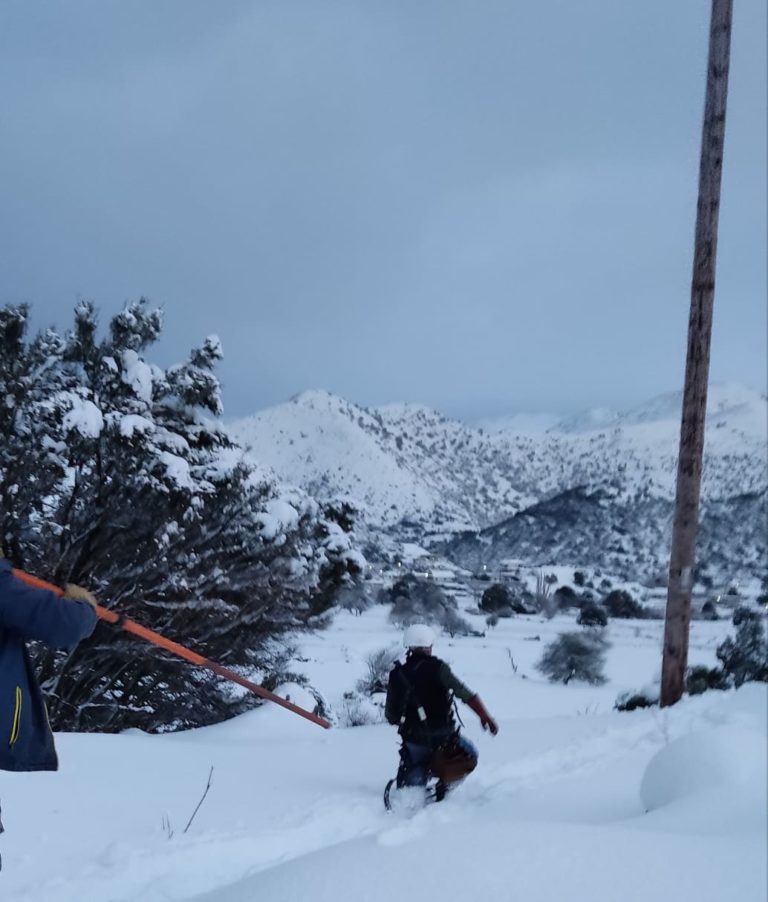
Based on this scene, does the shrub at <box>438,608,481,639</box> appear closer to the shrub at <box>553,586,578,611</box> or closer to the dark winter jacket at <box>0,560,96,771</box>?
the shrub at <box>553,586,578,611</box>

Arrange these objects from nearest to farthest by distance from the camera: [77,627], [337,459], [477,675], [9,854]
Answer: [77,627], [9,854], [477,675], [337,459]

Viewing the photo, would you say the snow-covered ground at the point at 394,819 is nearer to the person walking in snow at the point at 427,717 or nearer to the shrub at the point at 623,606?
the person walking in snow at the point at 427,717

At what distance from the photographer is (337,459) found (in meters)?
24.7

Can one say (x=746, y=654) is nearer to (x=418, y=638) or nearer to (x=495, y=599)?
(x=495, y=599)

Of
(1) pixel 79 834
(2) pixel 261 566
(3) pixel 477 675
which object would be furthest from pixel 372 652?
(1) pixel 79 834

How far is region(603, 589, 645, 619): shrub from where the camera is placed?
31.2 meters

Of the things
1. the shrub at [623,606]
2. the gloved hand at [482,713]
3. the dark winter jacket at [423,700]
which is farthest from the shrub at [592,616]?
the dark winter jacket at [423,700]

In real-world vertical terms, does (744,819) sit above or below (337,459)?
below

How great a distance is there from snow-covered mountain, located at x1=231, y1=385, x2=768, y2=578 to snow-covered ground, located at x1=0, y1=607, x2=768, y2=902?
5.88m

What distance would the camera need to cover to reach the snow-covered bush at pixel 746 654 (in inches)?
567

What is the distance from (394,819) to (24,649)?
128 inches

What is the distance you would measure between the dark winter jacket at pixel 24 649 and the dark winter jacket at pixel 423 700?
3028 mm

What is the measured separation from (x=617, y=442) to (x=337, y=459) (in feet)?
196

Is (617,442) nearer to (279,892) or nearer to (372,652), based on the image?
(372,652)
